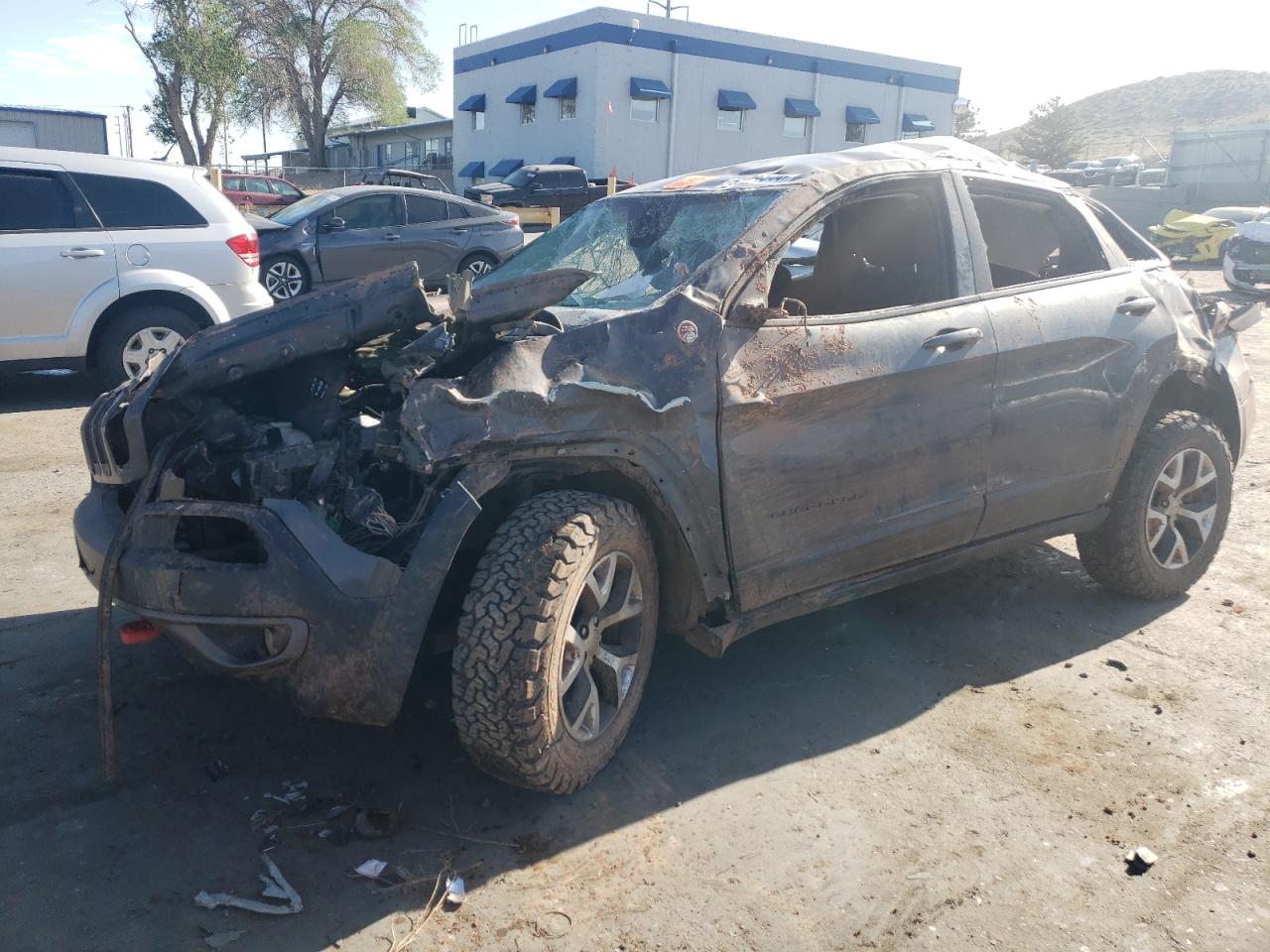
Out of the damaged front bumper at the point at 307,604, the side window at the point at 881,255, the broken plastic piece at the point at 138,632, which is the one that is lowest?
the broken plastic piece at the point at 138,632

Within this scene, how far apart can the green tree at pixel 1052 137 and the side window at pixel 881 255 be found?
65.4 metres

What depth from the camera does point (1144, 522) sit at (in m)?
4.53

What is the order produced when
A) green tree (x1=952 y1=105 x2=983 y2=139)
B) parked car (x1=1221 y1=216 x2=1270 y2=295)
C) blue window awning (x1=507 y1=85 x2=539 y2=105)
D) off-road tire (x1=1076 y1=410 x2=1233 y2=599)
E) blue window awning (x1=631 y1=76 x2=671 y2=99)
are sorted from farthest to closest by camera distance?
green tree (x1=952 y1=105 x2=983 y2=139) < blue window awning (x1=507 y1=85 x2=539 y2=105) < blue window awning (x1=631 y1=76 x2=671 y2=99) < parked car (x1=1221 y1=216 x2=1270 y2=295) < off-road tire (x1=1076 y1=410 x2=1233 y2=599)

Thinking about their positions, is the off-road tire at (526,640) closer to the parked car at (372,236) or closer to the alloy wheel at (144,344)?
the alloy wheel at (144,344)

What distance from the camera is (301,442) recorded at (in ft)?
10.6

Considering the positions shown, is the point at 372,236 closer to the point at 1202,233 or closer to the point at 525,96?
the point at 1202,233

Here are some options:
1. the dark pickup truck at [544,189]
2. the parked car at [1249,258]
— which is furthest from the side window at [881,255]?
the dark pickup truck at [544,189]

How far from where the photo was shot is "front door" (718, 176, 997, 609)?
3.32m

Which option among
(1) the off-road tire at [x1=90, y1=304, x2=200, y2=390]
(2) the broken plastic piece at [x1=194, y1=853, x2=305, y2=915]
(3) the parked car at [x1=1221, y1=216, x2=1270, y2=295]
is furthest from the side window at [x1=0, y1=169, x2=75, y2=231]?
(3) the parked car at [x1=1221, y1=216, x2=1270, y2=295]

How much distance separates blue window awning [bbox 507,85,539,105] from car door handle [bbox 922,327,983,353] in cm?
3375

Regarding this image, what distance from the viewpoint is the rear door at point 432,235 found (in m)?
14.2

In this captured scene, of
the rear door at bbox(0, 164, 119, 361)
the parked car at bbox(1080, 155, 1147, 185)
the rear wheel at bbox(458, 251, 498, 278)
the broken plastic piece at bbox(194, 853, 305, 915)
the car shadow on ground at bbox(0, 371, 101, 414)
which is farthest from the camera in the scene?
the parked car at bbox(1080, 155, 1147, 185)

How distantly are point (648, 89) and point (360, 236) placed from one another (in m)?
21.5

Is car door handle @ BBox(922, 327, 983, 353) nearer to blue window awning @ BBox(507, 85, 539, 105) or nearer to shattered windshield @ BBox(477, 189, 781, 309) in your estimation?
shattered windshield @ BBox(477, 189, 781, 309)
